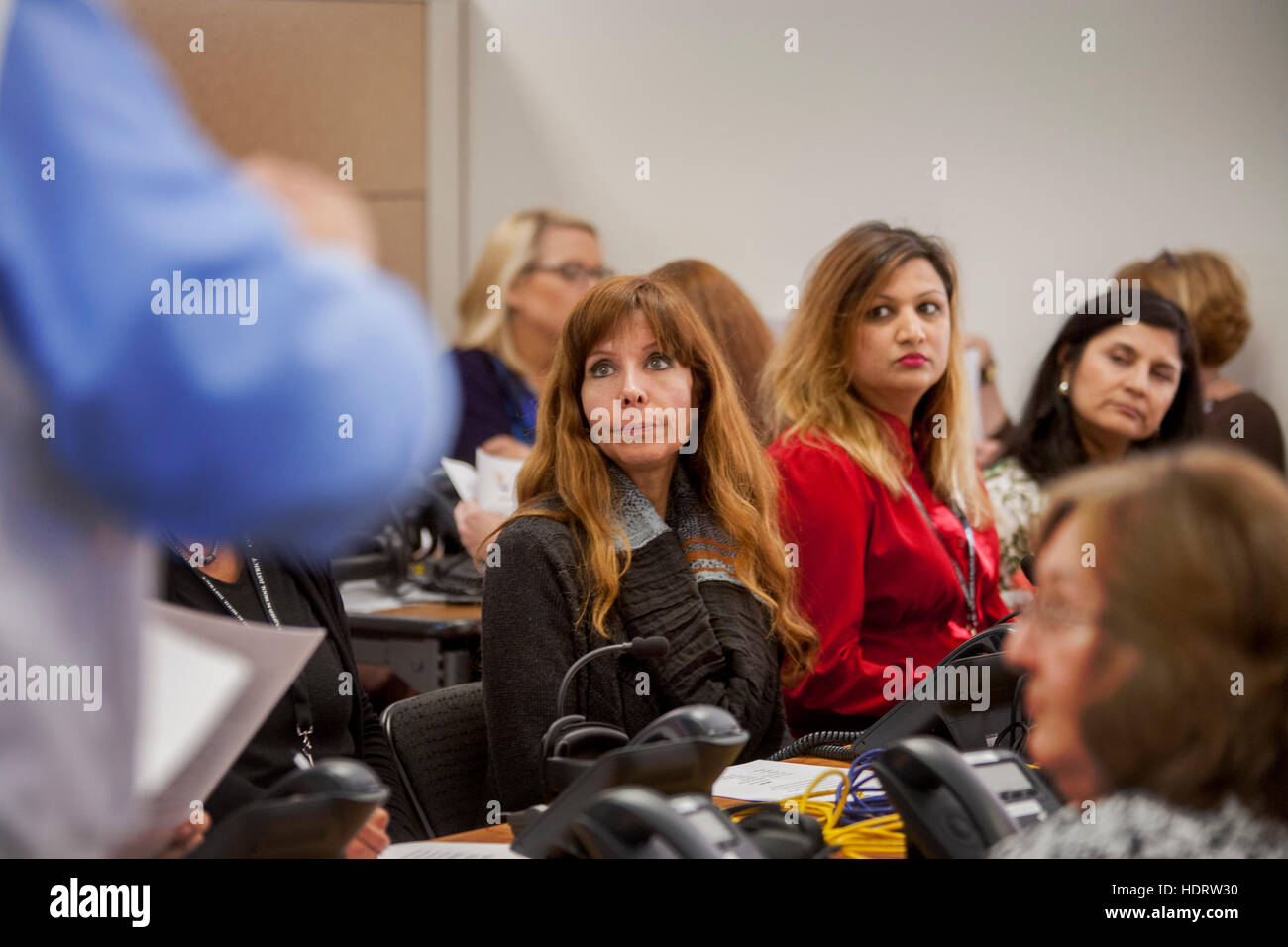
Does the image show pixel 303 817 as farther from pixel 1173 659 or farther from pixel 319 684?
pixel 319 684

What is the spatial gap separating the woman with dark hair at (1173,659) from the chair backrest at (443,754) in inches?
47.7

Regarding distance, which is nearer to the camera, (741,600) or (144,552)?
(144,552)

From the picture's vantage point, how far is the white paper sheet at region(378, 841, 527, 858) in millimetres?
1282

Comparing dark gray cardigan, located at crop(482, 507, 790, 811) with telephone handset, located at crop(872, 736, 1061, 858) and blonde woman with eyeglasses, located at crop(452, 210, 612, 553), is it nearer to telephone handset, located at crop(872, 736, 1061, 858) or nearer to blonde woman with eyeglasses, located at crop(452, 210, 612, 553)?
telephone handset, located at crop(872, 736, 1061, 858)

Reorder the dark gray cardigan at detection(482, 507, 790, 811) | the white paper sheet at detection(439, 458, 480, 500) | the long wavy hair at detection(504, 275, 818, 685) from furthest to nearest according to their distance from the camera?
1. the white paper sheet at detection(439, 458, 480, 500)
2. the long wavy hair at detection(504, 275, 818, 685)
3. the dark gray cardigan at detection(482, 507, 790, 811)

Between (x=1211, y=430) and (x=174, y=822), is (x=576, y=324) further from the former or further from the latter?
(x=1211, y=430)

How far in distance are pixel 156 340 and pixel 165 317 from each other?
14 mm

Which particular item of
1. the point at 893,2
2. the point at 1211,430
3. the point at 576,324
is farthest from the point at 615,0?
the point at 576,324

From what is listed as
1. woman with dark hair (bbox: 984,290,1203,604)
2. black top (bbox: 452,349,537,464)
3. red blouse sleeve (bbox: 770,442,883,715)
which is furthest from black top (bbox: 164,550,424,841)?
black top (bbox: 452,349,537,464)

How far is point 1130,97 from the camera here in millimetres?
4352

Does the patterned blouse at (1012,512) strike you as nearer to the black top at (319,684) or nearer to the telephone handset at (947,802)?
the black top at (319,684)

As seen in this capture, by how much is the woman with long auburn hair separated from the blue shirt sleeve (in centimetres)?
129

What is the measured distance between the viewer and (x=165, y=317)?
64 cm
